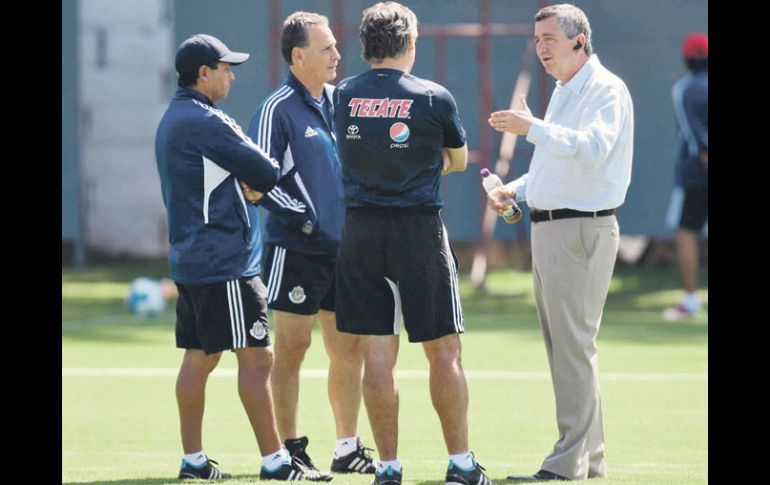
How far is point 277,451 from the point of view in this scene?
24.5 feet

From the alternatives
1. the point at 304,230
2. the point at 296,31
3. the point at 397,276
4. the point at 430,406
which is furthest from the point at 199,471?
the point at 430,406

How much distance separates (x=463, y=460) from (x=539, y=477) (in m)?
0.55

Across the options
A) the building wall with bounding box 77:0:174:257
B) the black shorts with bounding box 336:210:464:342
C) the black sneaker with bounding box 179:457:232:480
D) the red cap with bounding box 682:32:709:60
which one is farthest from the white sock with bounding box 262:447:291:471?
the building wall with bounding box 77:0:174:257

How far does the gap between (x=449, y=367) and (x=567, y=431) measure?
2.50ft

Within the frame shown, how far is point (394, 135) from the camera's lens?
6.89 metres

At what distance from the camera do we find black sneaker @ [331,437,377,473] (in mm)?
7922

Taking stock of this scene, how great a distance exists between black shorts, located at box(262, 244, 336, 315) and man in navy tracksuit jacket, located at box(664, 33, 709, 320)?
760 centimetres

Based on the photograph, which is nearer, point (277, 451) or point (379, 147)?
point (379, 147)

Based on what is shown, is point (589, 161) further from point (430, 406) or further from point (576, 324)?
point (430, 406)

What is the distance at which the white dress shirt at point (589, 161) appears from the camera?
7.30 m

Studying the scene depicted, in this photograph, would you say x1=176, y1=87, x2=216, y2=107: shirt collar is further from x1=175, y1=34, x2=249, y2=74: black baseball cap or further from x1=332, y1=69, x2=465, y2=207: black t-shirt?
x1=332, y1=69, x2=465, y2=207: black t-shirt
